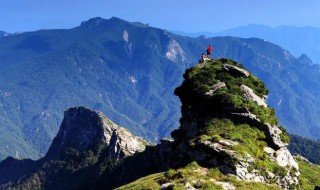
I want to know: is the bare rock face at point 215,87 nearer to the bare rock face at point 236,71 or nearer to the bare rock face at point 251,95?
the bare rock face at point 251,95

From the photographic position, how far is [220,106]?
5897 centimetres

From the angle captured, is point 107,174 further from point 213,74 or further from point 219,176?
point 219,176

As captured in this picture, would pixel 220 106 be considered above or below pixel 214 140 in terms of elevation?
above

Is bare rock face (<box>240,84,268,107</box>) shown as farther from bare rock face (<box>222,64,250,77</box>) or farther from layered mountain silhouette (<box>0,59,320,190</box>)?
bare rock face (<box>222,64,250,77</box>)

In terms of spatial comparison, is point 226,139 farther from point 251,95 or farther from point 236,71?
point 236,71

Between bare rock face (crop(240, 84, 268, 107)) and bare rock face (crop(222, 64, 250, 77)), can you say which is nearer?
bare rock face (crop(240, 84, 268, 107))

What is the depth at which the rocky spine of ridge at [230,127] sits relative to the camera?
47812 millimetres

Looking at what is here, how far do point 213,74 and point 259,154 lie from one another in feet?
59.4

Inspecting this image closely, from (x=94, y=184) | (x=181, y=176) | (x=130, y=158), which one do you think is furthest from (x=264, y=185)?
(x=94, y=184)

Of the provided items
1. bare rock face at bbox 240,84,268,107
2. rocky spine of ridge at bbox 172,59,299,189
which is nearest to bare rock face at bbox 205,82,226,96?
rocky spine of ridge at bbox 172,59,299,189

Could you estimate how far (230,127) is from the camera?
181 feet

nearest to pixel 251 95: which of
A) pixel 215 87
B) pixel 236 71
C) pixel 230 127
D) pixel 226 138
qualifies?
pixel 215 87

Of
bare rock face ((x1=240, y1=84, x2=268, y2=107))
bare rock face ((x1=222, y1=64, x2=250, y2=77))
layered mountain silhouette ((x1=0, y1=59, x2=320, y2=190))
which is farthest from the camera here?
bare rock face ((x1=222, y1=64, x2=250, y2=77))

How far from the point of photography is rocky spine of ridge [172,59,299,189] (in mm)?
47812
